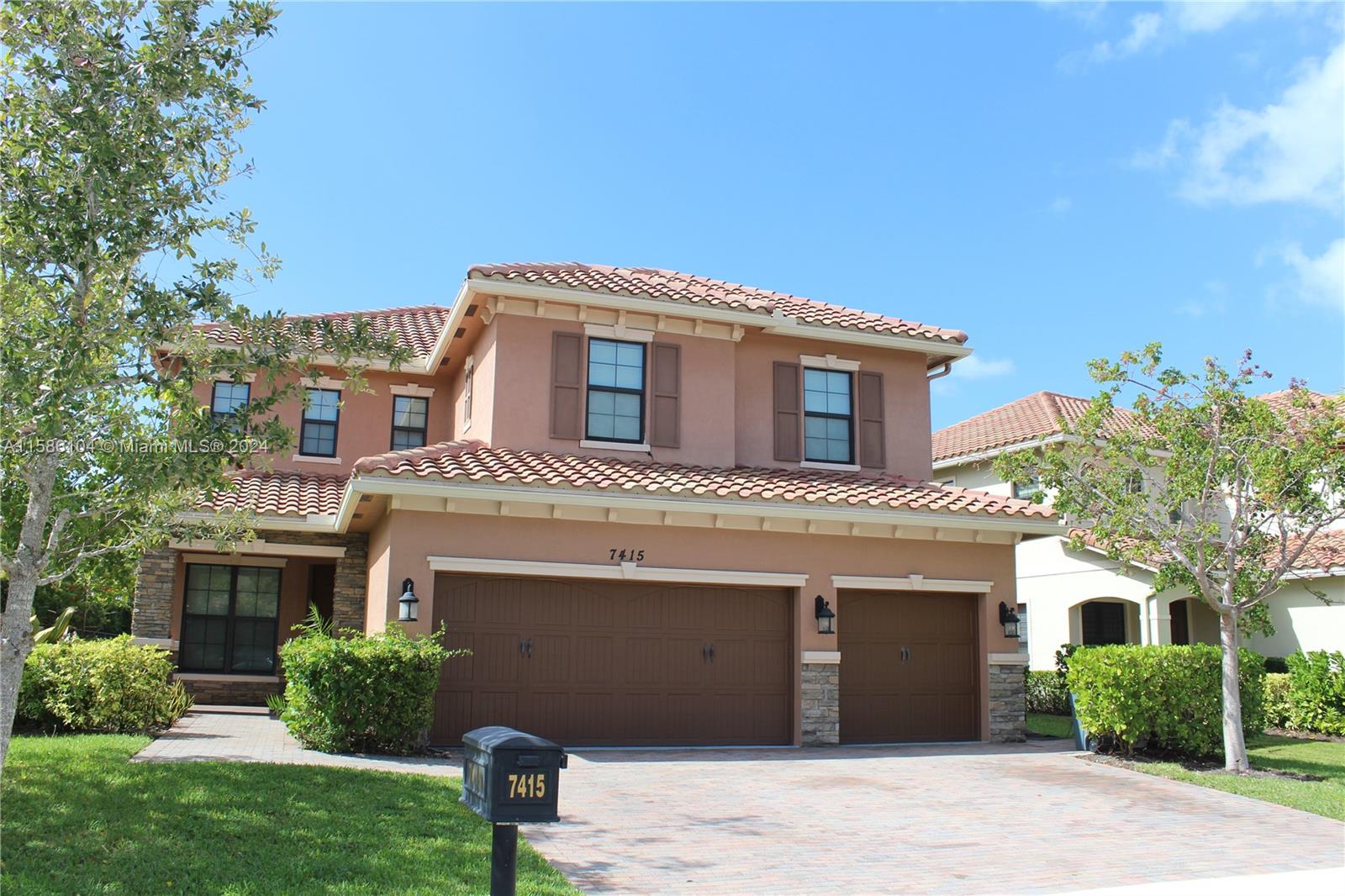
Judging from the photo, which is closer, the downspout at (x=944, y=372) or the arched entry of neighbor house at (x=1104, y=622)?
the downspout at (x=944, y=372)

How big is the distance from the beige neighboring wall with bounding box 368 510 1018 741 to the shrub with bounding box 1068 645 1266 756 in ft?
6.80

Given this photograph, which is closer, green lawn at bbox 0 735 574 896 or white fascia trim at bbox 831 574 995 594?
green lawn at bbox 0 735 574 896

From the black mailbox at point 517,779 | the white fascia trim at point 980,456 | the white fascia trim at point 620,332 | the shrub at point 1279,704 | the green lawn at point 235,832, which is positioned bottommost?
the green lawn at point 235,832

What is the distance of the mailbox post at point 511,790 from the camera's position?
17.0 feet

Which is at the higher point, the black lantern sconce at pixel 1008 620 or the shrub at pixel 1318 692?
the black lantern sconce at pixel 1008 620

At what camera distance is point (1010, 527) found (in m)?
15.5

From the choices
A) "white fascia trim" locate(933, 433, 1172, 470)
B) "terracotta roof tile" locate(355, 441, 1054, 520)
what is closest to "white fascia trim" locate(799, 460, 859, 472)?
"terracotta roof tile" locate(355, 441, 1054, 520)

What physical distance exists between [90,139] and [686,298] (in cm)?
920

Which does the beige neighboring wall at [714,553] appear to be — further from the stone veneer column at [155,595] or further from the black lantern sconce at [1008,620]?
the stone veneer column at [155,595]

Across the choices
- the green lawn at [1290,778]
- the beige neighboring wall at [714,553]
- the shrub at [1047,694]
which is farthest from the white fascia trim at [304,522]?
the shrub at [1047,694]

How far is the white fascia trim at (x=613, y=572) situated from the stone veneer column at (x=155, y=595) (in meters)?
6.41

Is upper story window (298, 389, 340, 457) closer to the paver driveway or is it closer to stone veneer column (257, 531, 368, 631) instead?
stone veneer column (257, 531, 368, 631)

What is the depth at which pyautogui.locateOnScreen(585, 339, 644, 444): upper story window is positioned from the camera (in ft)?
52.2

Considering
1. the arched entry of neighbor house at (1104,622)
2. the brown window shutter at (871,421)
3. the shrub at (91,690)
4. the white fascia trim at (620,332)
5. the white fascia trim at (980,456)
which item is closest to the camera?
the shrub at (91,690)
